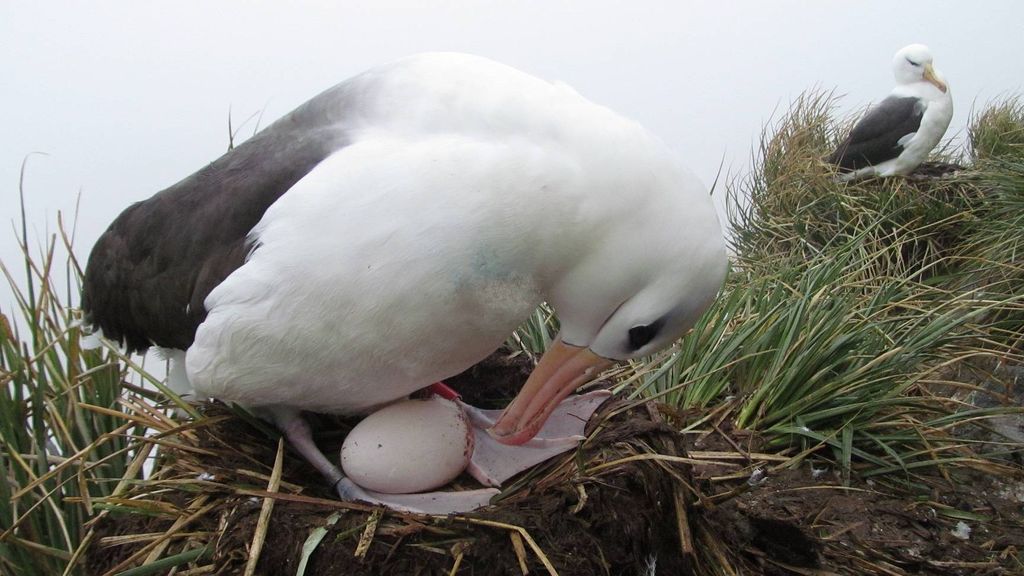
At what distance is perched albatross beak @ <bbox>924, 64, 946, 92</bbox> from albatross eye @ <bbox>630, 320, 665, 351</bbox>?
679 cm

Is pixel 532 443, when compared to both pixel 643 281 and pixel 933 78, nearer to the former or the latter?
pixel 643 281

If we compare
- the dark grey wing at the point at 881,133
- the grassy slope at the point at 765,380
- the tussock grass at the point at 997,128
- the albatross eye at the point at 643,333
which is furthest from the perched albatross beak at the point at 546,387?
the tussock grass at the point at 997,128

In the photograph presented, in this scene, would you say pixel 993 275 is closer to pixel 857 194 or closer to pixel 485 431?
pixel 857 194

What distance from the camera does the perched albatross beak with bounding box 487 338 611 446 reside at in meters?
1.82

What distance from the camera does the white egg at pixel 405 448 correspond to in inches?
74.3

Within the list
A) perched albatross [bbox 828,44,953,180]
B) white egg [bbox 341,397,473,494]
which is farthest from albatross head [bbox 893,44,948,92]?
white egg [bbox 341,397,473,494]

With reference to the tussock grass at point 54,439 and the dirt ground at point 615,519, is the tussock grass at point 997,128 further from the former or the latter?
the tussock grass at point 54,439

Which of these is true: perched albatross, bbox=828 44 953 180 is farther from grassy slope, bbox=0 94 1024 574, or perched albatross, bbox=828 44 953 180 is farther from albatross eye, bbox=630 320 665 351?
albatross eye, bbox=630 320 665 351

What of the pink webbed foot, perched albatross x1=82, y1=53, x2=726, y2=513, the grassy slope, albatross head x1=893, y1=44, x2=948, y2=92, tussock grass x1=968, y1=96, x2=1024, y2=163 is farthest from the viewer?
albatross head x1=893, y1=44, x2=948, y2=92

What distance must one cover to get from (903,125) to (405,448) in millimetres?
6343

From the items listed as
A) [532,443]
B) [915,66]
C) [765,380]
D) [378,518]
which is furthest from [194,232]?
[915,66]

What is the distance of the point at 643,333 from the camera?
5.47ft

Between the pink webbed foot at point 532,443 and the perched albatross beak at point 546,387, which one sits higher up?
the perched albatross beak at point 546,387

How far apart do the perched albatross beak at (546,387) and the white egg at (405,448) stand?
0.13 m
